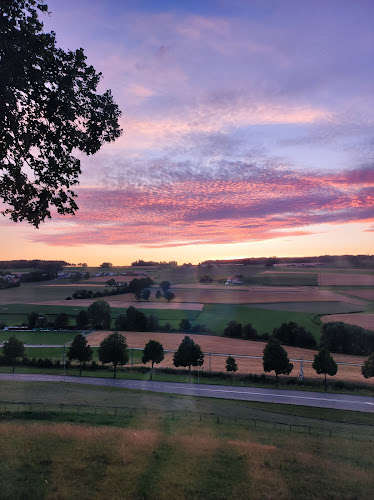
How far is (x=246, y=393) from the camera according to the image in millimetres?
41156

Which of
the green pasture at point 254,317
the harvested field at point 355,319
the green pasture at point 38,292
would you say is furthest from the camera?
the green pasture at point 38,292

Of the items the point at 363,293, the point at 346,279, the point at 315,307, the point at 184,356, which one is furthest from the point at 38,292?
the point at 363,293

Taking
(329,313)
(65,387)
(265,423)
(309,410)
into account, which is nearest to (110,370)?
(65,387)

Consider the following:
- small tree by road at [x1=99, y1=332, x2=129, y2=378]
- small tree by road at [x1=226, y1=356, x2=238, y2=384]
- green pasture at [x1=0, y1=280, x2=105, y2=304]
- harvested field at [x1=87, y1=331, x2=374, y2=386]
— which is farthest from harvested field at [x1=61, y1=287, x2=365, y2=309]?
small tree by road at [x1=226, y1=356, x2=238, y2=384]

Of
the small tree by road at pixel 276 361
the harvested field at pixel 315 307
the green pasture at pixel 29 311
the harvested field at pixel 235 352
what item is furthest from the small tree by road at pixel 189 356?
the green pasture at pixel 29 311

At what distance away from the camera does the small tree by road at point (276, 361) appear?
1807 inches

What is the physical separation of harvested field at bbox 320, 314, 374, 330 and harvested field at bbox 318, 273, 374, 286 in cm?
1517

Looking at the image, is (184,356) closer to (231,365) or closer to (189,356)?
(189,356)

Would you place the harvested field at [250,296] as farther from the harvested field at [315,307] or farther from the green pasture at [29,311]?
the green pasture at [29,311]

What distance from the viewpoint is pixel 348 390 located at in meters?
43.3

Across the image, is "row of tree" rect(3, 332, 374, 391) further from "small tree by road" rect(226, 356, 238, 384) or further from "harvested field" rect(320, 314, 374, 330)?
"harvested field" rect(320, 314, 374, 330)

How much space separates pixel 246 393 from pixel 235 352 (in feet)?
45.0

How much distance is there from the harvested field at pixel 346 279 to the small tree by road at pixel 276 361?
37492mm

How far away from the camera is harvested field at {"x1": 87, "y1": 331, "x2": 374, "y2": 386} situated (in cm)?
4884
